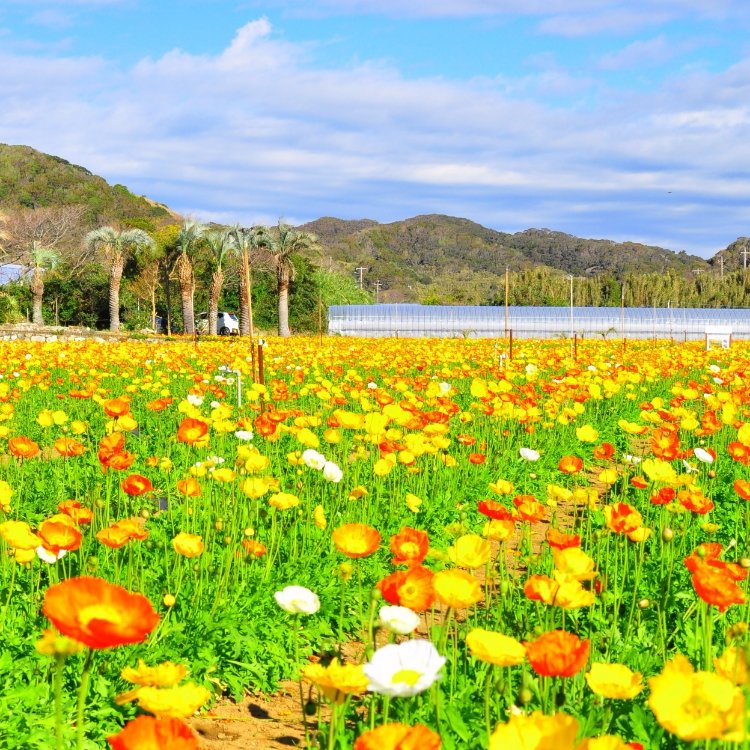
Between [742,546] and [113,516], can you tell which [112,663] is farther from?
[742,546]

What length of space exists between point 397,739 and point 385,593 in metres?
0.73

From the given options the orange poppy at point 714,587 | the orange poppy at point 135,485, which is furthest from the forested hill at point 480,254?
the orange poppy at point 714,587

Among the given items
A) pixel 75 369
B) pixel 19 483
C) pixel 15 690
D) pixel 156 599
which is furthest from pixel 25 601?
pixel 75 369

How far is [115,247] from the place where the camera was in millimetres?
43156

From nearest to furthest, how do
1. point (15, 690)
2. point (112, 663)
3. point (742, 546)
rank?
point (15, 690)
point (112, 663)
point (742, 546)

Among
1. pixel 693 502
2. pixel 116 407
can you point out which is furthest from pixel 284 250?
pixel 693 502

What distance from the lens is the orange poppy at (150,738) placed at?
4.45 ft

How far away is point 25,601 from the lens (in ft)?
11.6

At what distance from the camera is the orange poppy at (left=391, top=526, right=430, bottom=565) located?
2.52m

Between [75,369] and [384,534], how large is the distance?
27.9 feet

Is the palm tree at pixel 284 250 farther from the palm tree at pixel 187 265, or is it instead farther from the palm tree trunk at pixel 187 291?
the palm tree trunk at pixel 187 291

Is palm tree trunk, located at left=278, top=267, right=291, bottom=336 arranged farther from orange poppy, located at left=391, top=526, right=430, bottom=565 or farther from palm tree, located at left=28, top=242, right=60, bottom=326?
orange poppy, located at left=391, top=526, right=430, bottom=565

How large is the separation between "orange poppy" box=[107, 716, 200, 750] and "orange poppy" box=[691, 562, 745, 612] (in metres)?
1.28

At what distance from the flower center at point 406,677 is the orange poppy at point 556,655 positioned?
0.76 ft
